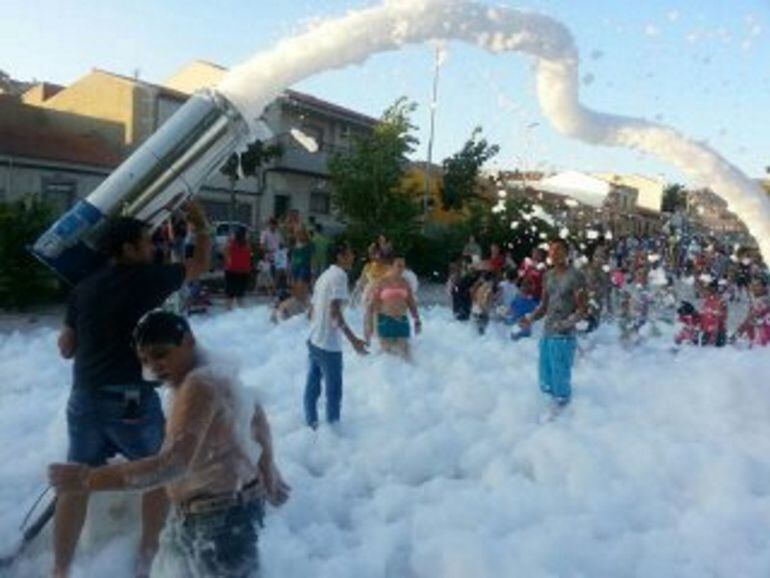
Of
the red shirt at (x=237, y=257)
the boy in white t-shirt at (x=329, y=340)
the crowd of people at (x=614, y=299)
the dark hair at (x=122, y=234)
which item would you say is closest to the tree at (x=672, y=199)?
the crowd of people at (x=614, y=299)

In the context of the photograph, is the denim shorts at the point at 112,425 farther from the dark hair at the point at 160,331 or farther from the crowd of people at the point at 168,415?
the dark hair at the point at 160,331

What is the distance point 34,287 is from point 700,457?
10.8m

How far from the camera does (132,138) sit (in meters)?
28.8

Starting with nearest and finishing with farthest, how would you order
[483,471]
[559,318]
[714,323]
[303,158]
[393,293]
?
[483,471], [559,318], [393,293], [714,323], [303,158]

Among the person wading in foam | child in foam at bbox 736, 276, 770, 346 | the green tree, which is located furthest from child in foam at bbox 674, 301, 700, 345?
the person wading in foam

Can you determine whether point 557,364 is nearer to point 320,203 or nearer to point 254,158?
point 254,158

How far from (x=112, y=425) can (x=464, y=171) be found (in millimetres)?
31168

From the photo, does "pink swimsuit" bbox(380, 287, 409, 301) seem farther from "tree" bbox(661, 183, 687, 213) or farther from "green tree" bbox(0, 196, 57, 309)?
"tree" bbox(661, 183, 687, 213)

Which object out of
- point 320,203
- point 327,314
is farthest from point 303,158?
point 327,314

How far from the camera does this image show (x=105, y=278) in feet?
14.5

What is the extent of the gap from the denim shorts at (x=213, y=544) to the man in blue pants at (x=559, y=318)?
17.9 feet

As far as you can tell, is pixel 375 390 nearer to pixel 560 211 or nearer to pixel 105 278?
pixel 105 278

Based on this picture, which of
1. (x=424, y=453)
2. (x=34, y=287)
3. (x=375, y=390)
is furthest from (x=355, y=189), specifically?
(x=424, y=453)

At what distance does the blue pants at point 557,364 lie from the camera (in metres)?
8.73
